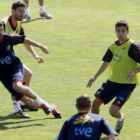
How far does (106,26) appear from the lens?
71.4ft

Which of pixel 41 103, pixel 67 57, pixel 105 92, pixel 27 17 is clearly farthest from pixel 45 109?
pixel 27 17

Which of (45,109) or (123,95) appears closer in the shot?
(123,95)

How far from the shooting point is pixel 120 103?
11.9 meters

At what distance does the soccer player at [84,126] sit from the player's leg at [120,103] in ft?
9.73

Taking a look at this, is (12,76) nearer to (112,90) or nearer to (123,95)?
(112,90)

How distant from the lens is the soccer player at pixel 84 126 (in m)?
8.84

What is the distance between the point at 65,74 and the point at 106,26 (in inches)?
215

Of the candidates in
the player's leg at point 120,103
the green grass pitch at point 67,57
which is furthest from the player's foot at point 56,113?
the player's leg at point 120,103

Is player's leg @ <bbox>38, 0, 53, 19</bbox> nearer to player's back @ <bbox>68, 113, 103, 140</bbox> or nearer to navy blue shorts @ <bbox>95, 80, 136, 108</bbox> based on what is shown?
navy blue shorts @ <bbox>95, 80, 136, 108</bbox>

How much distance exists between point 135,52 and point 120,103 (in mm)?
918

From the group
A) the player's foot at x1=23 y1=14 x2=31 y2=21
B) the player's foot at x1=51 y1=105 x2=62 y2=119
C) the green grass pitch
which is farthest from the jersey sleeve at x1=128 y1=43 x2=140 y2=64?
the player's foot at x1=23 y1=14 x2=31 y2=21

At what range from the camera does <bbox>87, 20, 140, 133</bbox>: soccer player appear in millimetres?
11859

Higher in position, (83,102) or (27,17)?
(83,102)

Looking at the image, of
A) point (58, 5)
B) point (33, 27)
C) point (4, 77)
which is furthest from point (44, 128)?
point (58, 5)
